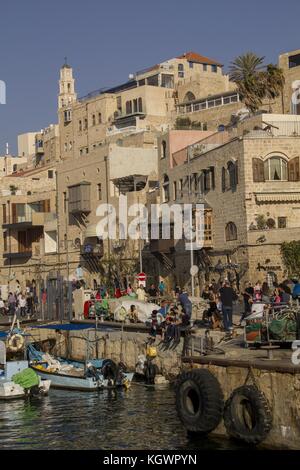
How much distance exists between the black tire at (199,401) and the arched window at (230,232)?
2121 cm

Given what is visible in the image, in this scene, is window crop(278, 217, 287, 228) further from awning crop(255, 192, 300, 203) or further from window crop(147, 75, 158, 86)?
window crop(147, 75, 158, 86)

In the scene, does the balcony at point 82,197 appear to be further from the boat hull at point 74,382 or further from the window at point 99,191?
the boat hull at point 74,382

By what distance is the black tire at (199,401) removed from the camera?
19.2 meters

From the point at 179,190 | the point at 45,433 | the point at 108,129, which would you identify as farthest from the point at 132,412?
the point at 108,129

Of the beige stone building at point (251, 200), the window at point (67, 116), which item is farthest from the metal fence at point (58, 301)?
the window at point (67, 116)

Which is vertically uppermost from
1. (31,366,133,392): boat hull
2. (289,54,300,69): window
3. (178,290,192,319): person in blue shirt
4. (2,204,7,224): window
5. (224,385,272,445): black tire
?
(289,54,300,69): window

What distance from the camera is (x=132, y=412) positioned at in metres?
24.5

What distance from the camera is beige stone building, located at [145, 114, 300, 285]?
38.9 meters

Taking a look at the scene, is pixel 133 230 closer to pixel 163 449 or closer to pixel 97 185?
pixel 97 185

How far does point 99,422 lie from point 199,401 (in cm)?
491

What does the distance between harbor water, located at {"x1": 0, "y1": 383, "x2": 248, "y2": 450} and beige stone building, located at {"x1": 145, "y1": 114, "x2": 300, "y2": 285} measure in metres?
12.0

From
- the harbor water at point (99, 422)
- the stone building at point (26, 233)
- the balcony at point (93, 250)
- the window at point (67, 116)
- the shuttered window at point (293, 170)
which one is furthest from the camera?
the window at point (67, 116)

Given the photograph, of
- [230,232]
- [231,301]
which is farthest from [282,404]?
[230,232]

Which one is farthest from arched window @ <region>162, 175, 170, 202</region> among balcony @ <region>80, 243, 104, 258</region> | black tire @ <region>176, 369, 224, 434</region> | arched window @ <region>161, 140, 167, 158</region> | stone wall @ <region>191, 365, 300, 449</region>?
stone wall @ <region>191, 365, 300, 449</region>
